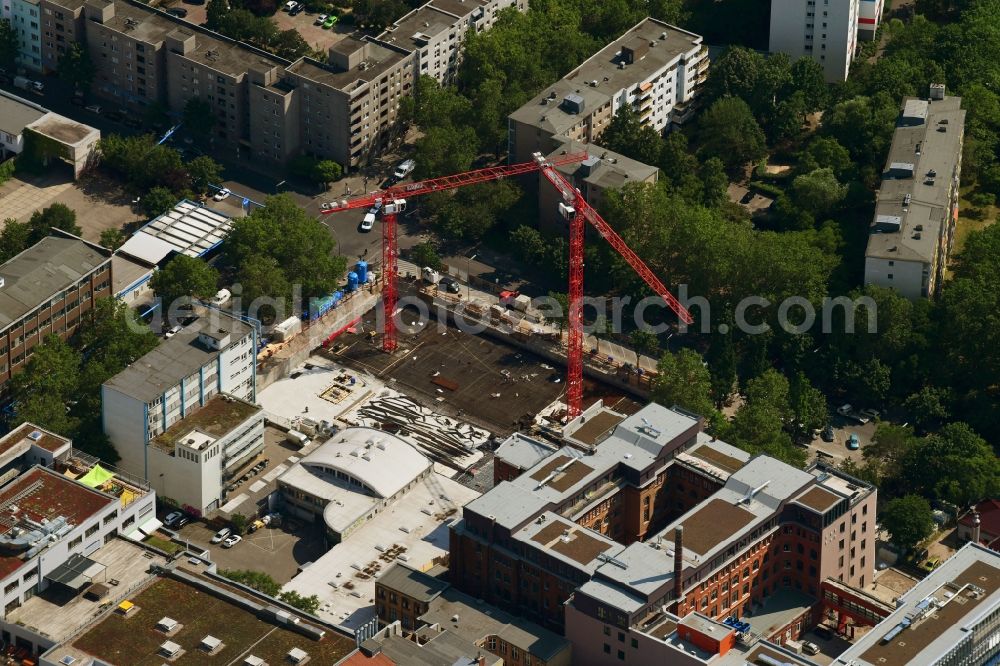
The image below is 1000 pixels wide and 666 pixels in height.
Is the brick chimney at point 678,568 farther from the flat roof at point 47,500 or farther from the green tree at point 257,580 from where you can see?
the flat roof at point 47,500

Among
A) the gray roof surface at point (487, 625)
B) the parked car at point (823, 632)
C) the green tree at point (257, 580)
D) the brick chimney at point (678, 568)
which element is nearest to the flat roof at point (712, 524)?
the brick chimney at point (678, 568)

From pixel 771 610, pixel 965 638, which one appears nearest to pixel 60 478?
pixel 771 610

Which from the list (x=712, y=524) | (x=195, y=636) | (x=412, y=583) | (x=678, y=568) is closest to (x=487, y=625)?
(x=412, y=583)

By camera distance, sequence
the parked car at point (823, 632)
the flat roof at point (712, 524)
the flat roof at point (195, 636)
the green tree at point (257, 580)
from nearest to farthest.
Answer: the flat roof at point (195, 636), the flat roof at point (712, 524), the parked car at point (823, 632), the green tree at point (257, 580)

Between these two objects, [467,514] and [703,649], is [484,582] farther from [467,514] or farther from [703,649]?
[703,649]

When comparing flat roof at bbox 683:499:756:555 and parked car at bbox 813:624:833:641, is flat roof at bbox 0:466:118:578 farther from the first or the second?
parked car at bbox 813:624:833:641

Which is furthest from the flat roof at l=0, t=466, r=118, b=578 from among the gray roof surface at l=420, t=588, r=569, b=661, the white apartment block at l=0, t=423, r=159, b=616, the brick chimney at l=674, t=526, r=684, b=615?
the brick chimney at l=674, t=526, r=684, b=615

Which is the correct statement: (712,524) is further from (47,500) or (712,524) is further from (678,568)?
(47,500)
